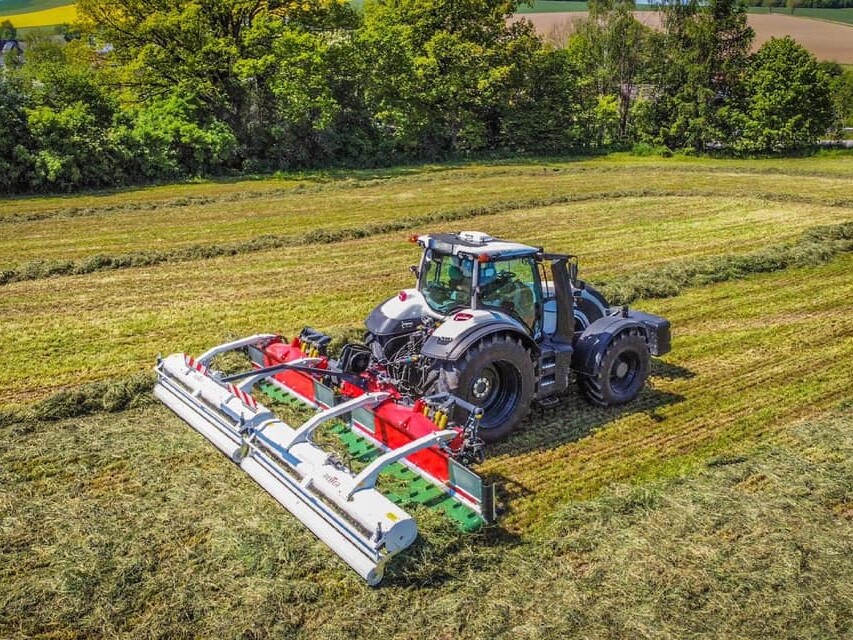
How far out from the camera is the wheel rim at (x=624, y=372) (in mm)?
8875

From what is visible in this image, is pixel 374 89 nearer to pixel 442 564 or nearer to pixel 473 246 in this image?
pixel 473 246

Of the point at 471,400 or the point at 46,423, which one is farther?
the point at 46,423

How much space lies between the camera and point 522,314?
816cm

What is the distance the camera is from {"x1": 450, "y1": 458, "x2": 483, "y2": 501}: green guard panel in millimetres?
6176

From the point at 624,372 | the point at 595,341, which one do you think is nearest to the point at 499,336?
the point at 595,341

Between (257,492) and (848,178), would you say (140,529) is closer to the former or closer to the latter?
(257,492)

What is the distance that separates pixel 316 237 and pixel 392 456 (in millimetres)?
13113

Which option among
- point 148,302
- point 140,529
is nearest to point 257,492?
point 140,529

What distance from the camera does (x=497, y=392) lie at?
800 cm

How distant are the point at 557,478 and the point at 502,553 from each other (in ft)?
4.72

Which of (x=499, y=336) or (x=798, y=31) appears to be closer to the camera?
(x=499, y=336)

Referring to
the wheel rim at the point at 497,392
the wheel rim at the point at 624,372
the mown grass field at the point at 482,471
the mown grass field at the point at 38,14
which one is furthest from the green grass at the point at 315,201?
the mown grass field at the point at 38,14

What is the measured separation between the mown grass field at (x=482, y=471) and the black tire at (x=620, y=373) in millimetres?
208

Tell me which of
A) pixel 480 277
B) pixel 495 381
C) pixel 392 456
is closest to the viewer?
pixel 392 456
